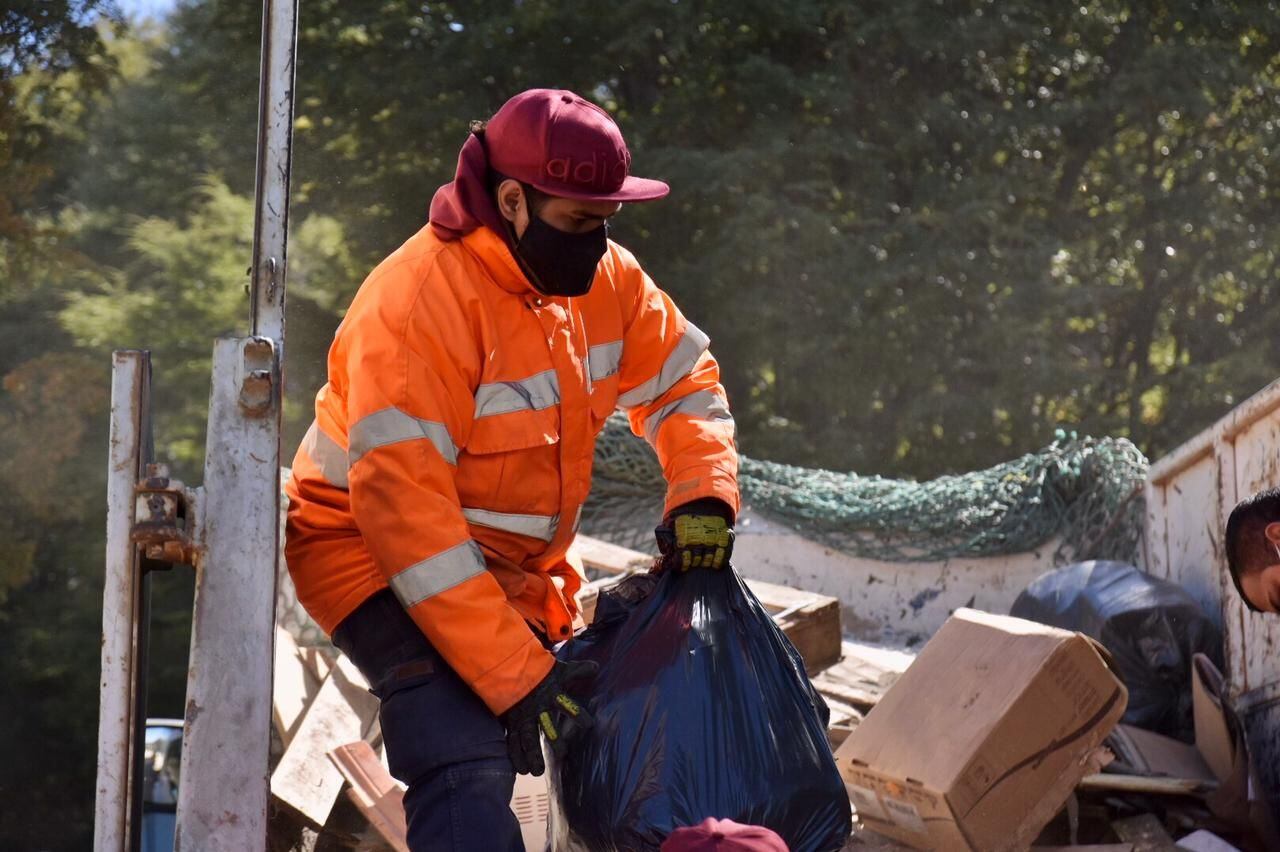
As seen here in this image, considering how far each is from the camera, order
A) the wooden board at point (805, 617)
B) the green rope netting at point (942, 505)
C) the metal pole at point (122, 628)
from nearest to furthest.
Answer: the metal pole at point (122, 628), the wooden board at point (805, 617), the green rope netting at point (942, 505)

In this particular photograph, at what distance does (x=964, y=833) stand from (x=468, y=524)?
1.40 m

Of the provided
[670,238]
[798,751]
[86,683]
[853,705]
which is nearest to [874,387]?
[670,238]

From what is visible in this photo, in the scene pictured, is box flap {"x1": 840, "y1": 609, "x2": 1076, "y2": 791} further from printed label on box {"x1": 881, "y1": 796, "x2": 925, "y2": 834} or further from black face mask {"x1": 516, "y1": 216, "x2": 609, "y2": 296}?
black face mask {"x1": 516, "y1": 216, "x2": 609, "y2": 296}

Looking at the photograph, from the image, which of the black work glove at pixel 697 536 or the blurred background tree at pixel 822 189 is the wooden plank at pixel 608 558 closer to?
the black work glove at pixel 697 536

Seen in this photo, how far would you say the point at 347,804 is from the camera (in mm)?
3852

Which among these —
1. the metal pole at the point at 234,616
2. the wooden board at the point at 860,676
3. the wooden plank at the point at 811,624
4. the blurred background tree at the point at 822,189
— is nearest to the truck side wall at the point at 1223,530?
the wooden board at the point at 860,676

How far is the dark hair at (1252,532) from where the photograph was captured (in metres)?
2.98

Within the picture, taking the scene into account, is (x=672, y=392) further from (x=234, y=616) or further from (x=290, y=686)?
(x=290, y=686)

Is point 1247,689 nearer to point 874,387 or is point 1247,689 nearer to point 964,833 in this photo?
point 964,833

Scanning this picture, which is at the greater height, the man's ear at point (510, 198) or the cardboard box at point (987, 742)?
the man's ear at point (510, 198)

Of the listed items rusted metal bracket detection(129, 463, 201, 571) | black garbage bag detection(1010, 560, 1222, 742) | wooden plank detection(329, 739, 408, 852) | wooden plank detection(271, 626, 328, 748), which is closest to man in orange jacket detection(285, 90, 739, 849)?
rusted metal bracket detection(129, 463, 201, 571)

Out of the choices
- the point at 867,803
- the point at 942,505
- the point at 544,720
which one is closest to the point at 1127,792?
the point at 867,803

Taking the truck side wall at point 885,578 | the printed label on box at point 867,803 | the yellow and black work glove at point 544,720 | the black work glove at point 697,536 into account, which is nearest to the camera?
the yellow and black work glove at point 544,720

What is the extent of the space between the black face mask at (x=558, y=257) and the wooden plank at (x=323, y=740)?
1.45 meters
